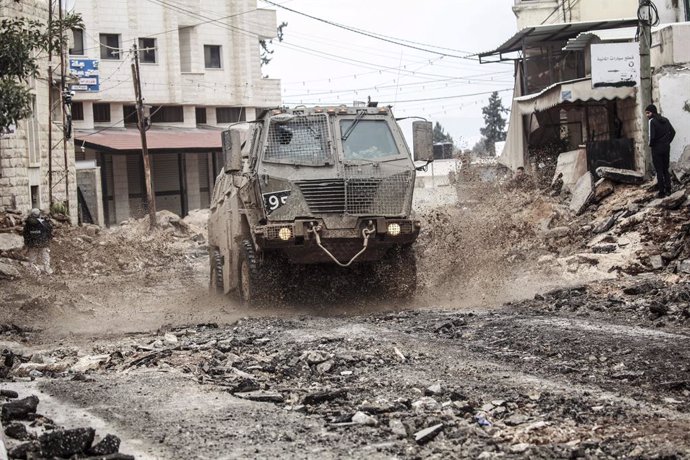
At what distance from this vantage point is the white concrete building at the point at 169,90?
42.4m

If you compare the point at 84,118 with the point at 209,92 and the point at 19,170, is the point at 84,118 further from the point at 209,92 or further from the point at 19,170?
the point at 19,170

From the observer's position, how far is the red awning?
130ft

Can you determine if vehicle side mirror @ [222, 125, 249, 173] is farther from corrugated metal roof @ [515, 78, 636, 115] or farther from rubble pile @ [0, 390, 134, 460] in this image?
corrugated metal roof @ [515, 78, 636, 115]

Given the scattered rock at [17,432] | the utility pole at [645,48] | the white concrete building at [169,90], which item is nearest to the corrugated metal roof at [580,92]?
the utility pole at [645,48]

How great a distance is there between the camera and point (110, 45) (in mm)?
43625

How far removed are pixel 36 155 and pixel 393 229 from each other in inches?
670

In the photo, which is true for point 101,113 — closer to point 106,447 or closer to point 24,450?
point 24,450

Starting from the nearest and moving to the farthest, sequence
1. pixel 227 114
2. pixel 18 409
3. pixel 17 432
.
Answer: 1. pixel 17 432
2. pixel 18 409
3. pixel 227 114

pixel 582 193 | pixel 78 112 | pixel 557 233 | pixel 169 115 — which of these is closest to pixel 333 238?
pixel 557 233

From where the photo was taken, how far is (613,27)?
2805 cm

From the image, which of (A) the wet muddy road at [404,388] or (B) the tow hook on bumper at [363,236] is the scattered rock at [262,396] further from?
(B) the tow hook on bumper at [363,236]

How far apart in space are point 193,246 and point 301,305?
17.2 metres

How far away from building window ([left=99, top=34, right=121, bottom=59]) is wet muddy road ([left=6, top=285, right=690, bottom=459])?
109 ft

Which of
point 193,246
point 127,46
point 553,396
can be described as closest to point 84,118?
point 127,46
